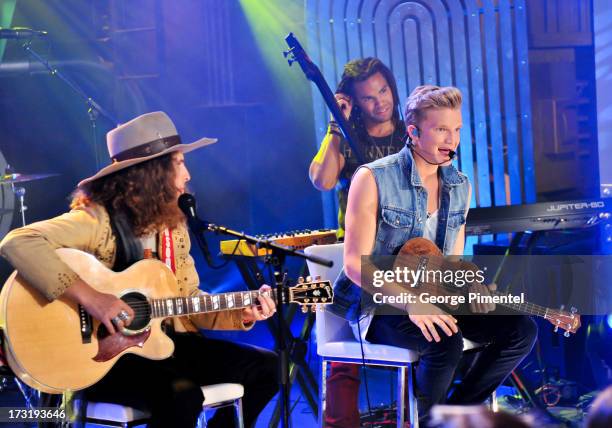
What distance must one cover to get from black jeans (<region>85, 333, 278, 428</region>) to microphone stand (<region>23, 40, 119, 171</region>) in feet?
7.78

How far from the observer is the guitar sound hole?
3.49 meters

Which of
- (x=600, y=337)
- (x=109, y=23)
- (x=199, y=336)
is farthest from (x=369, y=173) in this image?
(x=109, y=23)

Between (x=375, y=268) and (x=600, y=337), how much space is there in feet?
5.52

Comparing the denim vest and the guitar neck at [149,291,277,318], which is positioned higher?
the denim vest

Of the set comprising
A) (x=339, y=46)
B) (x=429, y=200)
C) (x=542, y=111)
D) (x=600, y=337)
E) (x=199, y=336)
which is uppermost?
(x=339, y=46)

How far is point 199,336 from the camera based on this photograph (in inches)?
150

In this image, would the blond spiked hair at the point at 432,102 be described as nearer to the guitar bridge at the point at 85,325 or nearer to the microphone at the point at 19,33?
the guitar bridge at the point at 85,325

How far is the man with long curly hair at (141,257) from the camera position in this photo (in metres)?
3.36

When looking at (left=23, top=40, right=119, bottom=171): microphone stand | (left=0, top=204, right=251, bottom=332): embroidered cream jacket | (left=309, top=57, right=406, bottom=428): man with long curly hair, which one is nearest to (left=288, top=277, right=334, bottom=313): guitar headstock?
(left=0, top=204, right=251, bottom=332): embroidered cream jacket

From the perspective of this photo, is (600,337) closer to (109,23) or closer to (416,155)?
(416,155)

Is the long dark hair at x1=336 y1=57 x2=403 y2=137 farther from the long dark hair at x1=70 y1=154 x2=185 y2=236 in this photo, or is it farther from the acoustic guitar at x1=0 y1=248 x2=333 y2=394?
the acoustic guitar at x1=0 y1=248 x2=333 y2=394

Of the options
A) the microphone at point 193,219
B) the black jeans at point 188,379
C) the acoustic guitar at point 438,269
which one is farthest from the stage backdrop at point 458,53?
the microphone at point 193,219

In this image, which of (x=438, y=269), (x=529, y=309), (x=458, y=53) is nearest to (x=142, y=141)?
(x=438, y=269)

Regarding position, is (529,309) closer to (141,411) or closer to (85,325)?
(141,411)
